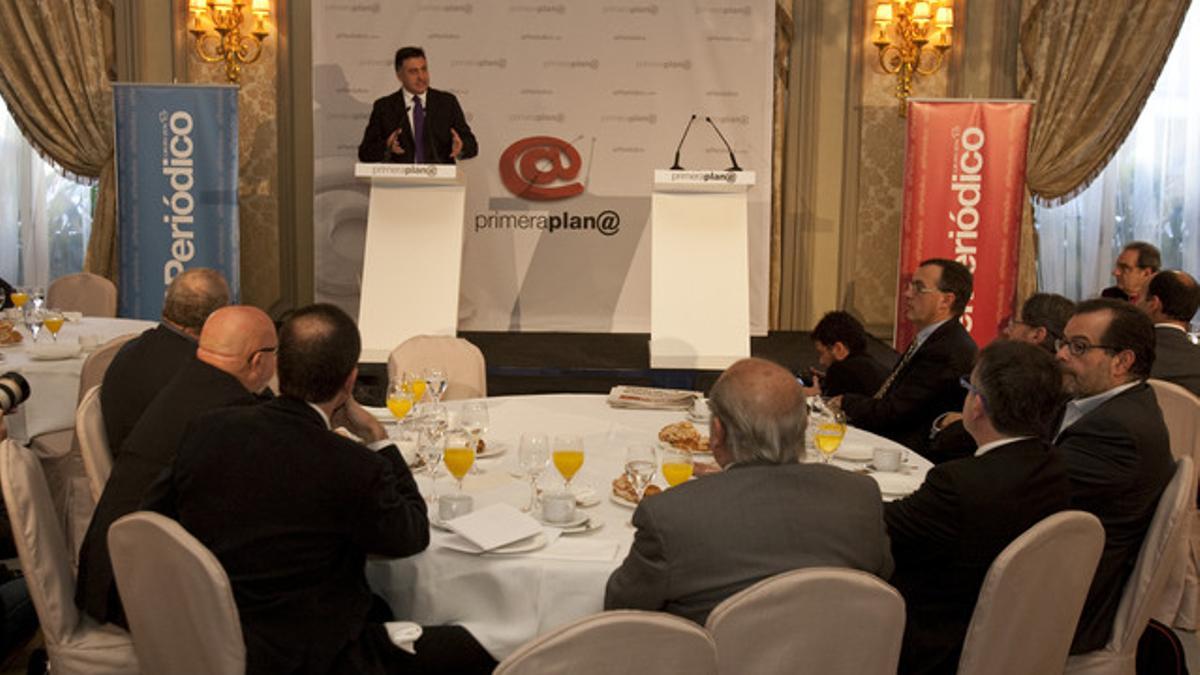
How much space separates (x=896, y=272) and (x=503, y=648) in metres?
6.72

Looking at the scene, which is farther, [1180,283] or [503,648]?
[1180,283]

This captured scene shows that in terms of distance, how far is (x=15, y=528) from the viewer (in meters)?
2.78

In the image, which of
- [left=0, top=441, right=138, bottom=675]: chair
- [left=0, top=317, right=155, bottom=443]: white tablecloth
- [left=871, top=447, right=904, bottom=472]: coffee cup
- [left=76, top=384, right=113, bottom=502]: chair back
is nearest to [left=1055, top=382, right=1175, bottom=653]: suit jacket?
[left=871, top=447, right=904, bottom=472]: coffee cup

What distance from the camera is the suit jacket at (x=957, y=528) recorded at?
2668 millimetres

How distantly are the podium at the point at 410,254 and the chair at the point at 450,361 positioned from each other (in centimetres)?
156

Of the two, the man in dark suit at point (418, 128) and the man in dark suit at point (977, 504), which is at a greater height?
the man in dark suit at point (418, 128)

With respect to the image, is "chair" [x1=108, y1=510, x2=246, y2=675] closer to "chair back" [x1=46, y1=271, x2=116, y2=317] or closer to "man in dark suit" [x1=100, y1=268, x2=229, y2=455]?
"man in dark suit" [x1=100, y1=268, x2=229, y2=455]

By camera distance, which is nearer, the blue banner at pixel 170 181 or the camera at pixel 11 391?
the camera at pixel 11 391

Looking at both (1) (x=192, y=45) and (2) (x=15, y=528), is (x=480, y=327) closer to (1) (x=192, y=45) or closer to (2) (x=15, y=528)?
(1) (x=192, y=45)

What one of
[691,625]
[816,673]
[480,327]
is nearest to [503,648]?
[816,673]

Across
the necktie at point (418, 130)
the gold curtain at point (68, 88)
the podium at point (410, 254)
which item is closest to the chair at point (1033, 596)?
the podium at point (410, 254)

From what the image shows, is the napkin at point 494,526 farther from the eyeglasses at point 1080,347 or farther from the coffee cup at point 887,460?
the eyeglasses at point 1080,347

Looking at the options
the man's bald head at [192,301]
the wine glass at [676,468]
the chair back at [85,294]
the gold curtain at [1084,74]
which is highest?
the gold curtain at [1084,74]

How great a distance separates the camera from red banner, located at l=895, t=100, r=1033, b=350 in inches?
306
